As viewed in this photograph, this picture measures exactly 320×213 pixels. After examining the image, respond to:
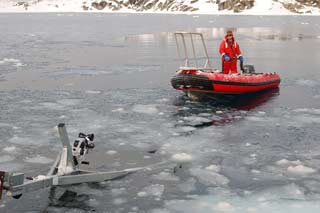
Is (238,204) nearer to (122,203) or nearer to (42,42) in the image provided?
(122,203)

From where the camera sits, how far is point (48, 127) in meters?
9.93

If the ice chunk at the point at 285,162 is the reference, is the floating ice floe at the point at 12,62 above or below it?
above

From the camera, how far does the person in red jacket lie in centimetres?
1335

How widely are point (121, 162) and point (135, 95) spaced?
561 centimetres

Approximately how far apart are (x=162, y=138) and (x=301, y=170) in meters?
2.81

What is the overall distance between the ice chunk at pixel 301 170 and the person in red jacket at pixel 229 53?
6267 millimetres

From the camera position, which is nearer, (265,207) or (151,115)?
(265,207)

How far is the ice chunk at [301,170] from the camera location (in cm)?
742

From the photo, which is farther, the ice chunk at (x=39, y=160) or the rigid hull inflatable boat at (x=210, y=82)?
the rigid hull inflatable boat at (x=210, y=82)

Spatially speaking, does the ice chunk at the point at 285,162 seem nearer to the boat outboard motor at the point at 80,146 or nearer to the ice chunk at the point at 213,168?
the ice chunk at the point at 213,168

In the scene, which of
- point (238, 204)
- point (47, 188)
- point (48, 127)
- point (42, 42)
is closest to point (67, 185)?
point (47, 188)

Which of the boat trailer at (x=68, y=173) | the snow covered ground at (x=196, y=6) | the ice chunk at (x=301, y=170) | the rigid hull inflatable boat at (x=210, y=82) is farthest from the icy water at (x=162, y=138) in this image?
the snow covered ground at (x=196, y=6)

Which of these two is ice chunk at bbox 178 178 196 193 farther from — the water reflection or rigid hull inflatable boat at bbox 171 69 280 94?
rigid hull inflatable boat at bbox 171 69 280 94

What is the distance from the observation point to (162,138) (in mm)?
9242
